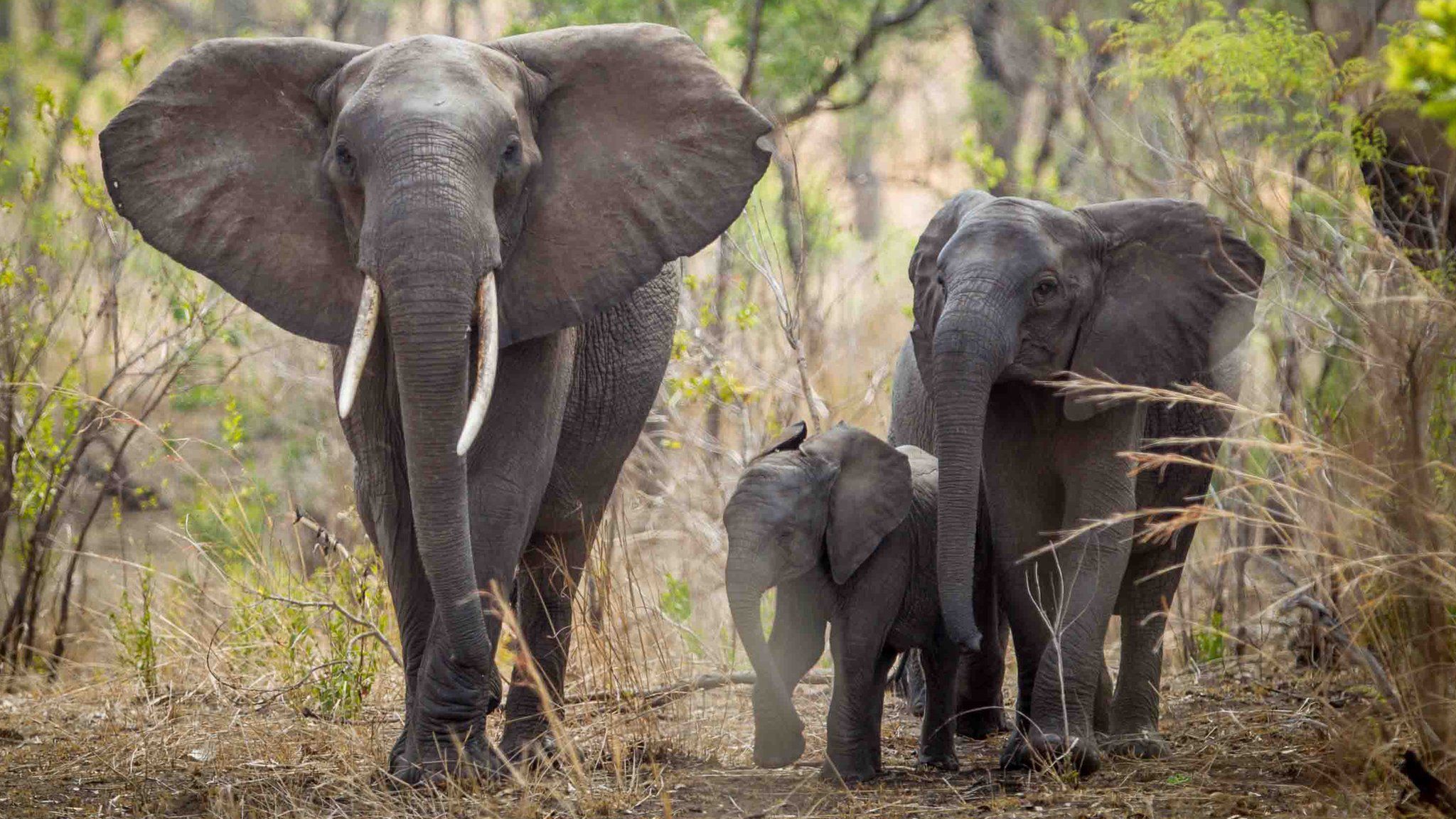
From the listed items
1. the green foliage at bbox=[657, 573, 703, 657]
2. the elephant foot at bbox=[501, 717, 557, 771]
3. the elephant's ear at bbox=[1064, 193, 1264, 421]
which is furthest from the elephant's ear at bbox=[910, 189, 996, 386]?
the green foliage at bbox=[657, 573, 703, 657]

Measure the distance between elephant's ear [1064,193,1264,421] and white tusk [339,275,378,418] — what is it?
7.89 feet

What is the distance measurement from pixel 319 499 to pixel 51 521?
16.7ft

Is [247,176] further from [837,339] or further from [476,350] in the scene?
[837,339]

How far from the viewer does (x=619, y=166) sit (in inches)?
215

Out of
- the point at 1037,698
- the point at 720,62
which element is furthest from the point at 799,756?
the point at 720,62

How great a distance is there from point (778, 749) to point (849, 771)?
32 cm

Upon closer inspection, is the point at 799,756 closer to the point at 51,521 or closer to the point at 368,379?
the point at 368,379

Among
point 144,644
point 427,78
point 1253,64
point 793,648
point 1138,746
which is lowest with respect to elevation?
point 1138,746

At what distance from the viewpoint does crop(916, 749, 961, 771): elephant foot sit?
5.86m

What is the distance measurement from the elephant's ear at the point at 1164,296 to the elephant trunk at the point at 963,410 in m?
0.53

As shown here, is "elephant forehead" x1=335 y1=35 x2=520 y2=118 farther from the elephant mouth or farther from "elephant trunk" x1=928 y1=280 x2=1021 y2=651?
"elephant trunk" x1=928 y1=280 x2=1021 y2=651

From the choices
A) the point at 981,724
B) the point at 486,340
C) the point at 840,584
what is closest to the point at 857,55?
the point at 981,724

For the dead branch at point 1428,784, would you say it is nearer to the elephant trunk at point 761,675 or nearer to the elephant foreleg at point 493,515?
the elephant trunk at point 761,675

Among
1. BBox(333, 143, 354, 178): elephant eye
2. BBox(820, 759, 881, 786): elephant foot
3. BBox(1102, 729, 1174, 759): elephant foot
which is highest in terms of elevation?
BBox(333, 143, 354, 178): elephant eye
